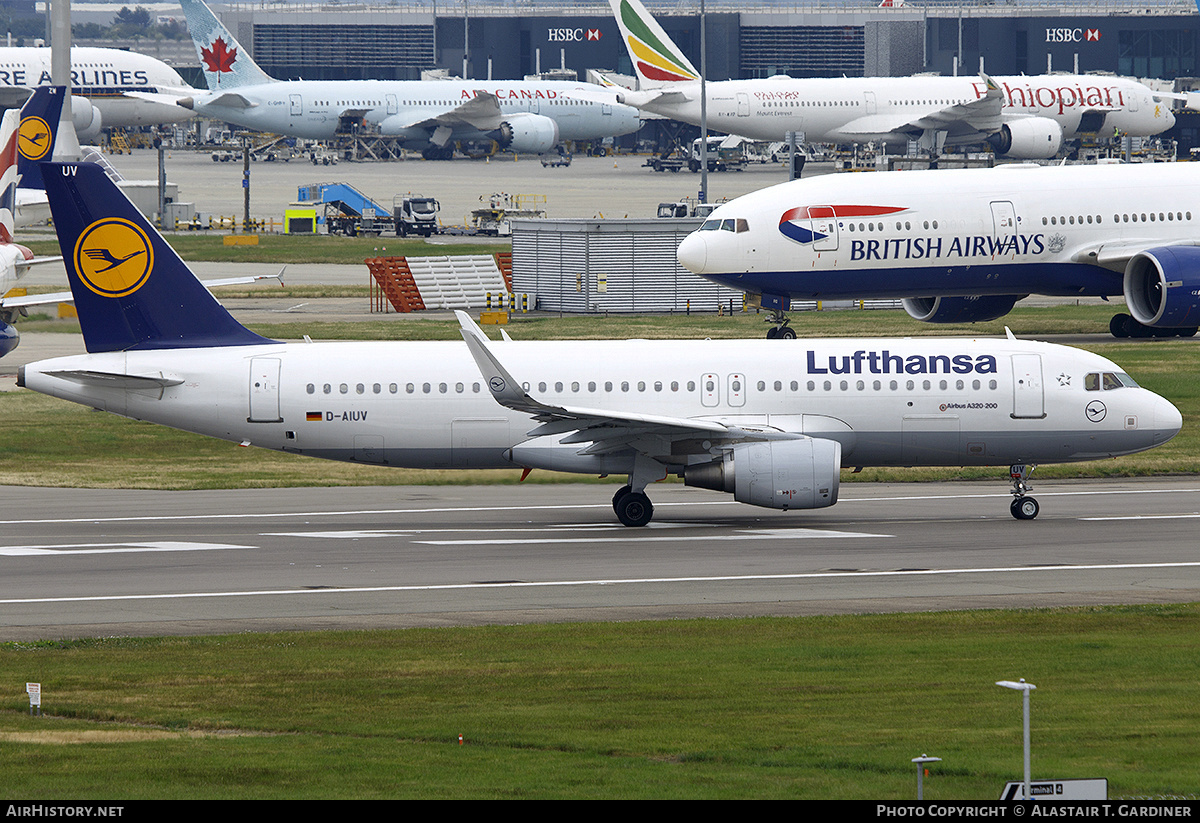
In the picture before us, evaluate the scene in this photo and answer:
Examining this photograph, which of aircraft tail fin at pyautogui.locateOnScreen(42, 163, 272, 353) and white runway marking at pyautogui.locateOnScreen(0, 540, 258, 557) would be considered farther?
aircraft tail fin at pyautogui.locateOnScreen(42, 163, 272, 353)

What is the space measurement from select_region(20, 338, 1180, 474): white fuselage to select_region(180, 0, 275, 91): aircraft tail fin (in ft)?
371

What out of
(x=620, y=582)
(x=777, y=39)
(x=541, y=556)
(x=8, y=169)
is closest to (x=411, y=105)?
(x=777, y=39)

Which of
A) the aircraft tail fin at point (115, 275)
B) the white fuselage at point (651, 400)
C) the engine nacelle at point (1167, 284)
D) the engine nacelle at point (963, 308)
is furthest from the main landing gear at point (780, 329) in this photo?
the aircraft tail fin at point (115, 275)

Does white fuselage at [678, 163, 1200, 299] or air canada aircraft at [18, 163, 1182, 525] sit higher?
white fuselage at [678, 163, 1200, 299]

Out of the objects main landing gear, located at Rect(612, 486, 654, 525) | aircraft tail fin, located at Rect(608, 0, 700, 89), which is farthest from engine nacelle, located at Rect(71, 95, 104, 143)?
main landing gear, located at Rect(612, 486, 654, 525)

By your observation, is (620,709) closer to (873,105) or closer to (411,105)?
(873,105)

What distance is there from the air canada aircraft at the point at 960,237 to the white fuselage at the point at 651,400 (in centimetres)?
2192

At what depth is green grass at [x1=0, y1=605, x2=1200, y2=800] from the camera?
587 inches

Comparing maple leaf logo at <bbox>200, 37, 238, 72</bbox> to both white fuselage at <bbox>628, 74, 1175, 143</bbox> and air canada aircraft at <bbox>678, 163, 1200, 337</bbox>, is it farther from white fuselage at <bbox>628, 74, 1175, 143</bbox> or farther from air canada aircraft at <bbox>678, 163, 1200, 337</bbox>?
air canada aircraft at <bbox>678, 163, 1200, 337</bbox>

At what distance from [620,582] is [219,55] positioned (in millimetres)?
123224

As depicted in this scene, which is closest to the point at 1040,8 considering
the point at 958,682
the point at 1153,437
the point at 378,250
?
the point at 378,250

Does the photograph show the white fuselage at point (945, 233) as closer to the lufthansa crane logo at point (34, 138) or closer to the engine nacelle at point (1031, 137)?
the lufthansa crane logo at point (34, 138)
